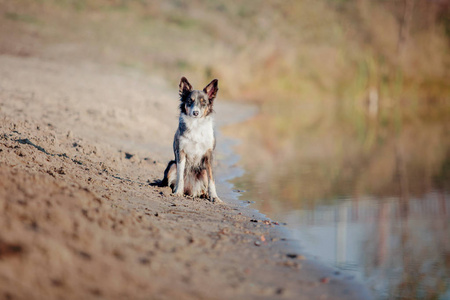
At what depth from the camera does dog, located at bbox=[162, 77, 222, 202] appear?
279 inches

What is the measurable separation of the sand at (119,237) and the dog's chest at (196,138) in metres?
0.71

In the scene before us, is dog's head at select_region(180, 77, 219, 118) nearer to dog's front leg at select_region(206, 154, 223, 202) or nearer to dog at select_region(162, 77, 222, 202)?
dog at select_region(162, 77, 222, 202)

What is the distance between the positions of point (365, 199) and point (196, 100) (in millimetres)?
3307

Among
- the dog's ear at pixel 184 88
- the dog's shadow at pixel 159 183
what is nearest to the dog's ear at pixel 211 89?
the dog's ear at pixel 184 88

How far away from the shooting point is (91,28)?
3191 cm

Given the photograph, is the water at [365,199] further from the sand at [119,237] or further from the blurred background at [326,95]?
the sand at [119,237]

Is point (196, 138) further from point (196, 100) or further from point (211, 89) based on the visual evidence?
point (211, 89)

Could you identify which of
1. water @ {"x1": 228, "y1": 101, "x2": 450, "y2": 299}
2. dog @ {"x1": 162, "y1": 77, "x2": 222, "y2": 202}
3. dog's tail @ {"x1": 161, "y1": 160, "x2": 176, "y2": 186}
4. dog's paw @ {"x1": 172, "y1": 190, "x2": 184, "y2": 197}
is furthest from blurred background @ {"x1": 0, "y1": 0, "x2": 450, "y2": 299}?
dog's tail @ {"x1": 161, "y1": 160, "x2": 176, "y2": 186}

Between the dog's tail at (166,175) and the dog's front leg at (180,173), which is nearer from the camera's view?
the dog's front leg at (180,173)

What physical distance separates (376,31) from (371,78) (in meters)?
14.6

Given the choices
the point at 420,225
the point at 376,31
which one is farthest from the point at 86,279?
the point at 376,31

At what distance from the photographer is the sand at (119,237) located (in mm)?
3270

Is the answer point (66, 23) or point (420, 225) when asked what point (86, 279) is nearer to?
point (420, 225)

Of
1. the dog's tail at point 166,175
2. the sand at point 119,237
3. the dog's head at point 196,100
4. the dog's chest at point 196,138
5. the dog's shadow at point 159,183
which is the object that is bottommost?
the sand at point 119,237
